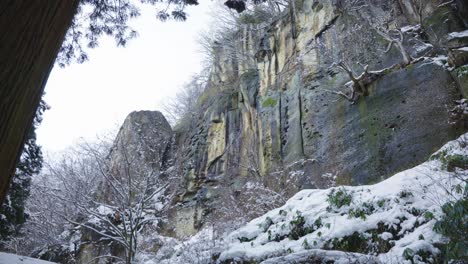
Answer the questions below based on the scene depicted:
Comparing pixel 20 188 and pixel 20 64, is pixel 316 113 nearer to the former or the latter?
pixel 20 188

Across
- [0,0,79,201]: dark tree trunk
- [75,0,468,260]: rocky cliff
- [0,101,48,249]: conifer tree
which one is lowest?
[0,0,79,201]: dark tree trunk

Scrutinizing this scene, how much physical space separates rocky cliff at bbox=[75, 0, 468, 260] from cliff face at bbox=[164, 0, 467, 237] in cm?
4

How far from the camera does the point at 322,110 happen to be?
49.5 ft

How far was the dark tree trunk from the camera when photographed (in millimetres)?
1101

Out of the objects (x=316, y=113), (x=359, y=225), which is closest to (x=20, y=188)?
(x=359, y=225)

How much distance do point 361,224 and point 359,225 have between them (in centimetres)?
4

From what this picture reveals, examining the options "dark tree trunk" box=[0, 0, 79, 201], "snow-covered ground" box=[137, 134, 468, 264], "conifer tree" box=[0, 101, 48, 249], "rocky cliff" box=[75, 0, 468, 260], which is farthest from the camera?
"rocky cliff" box=[75, 0, 468, 260]

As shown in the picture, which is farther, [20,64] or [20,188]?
[20,188]

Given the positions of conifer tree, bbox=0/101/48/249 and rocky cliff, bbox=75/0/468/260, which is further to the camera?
rocky cliff, bbox=75/0/468/260

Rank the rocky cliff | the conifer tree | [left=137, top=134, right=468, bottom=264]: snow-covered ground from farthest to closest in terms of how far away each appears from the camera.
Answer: the rocky cliff
the conifer tree
[left=137, top=134, right=468, bottom=264]: snow-covered ground

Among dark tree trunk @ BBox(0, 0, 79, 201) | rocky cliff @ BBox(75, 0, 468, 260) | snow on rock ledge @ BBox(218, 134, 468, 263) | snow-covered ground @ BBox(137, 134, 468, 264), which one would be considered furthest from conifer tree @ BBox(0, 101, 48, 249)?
dark tree trunk @ BBox(0, 0, 79, 201)

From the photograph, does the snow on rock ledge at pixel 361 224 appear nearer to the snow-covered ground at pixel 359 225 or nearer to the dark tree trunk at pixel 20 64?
the snow-covered ground at pixel 359 225

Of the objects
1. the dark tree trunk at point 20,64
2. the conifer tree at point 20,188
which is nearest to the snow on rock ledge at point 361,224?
the dark tree trunk at point 20,64

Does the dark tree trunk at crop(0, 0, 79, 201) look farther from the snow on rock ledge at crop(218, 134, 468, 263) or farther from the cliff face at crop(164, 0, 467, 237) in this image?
the cliff face at crop(164, 0, 467, 237)
